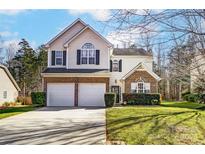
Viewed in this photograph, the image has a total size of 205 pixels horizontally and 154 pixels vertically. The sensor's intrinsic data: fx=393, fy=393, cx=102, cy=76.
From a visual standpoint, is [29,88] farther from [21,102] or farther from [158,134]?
[158,134]

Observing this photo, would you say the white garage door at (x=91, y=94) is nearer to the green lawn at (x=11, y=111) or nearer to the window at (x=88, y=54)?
the window at (x=88, y=54)

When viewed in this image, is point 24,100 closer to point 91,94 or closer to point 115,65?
point 91,94

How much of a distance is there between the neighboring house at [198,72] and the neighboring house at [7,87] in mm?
4815

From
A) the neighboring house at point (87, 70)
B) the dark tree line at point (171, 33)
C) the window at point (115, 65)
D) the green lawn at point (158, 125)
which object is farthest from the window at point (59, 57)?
the dark tree line at point (171, 33)

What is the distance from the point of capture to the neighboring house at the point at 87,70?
12.3 meters

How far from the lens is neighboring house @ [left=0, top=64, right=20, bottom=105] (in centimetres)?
1090

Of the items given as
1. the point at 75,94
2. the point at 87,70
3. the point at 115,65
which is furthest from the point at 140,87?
the point at 75,94

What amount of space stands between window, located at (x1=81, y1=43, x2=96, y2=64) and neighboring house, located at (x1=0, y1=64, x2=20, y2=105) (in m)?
3.63

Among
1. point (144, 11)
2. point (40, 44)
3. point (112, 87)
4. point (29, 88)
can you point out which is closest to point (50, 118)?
point (29, 88)

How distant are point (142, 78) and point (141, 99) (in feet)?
2.54

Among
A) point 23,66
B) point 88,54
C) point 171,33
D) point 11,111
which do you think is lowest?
point 11,111

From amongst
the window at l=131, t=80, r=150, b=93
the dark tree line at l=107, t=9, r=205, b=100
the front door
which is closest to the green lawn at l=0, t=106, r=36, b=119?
the front door

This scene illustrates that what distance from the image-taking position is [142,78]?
13.4 metres
